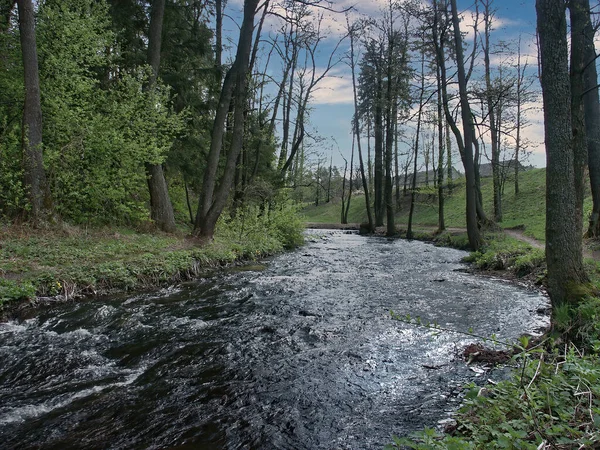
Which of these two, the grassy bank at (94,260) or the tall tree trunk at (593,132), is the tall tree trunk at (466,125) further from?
the grassy bank at (94,260)

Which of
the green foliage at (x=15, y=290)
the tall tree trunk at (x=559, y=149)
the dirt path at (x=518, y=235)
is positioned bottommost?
the dirt path at (x=518, y=235)

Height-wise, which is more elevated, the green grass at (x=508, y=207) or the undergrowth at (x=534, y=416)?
the green grass at (x=508, y=207)

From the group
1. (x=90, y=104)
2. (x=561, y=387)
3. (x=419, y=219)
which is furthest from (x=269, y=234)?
(x=419, y=219)

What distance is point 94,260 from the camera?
8.28 metres

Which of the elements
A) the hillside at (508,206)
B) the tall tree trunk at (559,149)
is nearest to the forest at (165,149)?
the tall tree trunk at (559,149)

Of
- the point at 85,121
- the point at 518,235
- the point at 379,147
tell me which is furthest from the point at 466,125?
the point at 379,147

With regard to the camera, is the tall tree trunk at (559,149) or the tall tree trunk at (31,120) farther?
the tall tree trunk at (31,120)

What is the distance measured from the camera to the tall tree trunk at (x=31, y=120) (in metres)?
9.48

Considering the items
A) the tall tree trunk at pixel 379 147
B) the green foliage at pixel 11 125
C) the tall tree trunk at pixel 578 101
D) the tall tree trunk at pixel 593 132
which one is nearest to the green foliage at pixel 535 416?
the tall tree trunk at pixel 578 101

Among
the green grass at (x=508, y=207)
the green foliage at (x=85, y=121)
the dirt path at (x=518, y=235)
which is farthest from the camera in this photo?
the green grass at (x=508, y=207)

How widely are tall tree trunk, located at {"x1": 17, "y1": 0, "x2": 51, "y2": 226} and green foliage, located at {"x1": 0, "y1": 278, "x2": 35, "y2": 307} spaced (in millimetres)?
3747

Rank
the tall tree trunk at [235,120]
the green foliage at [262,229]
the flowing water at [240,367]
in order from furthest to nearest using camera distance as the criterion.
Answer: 1. the green foliage at [262,229]
2. the tall tree trunk at [235,120]
3. the flowing water at [240,367]

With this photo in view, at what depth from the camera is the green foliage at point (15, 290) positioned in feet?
19.7

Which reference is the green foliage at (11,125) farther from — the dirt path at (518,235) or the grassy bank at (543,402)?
the dirt path at (518,235)
